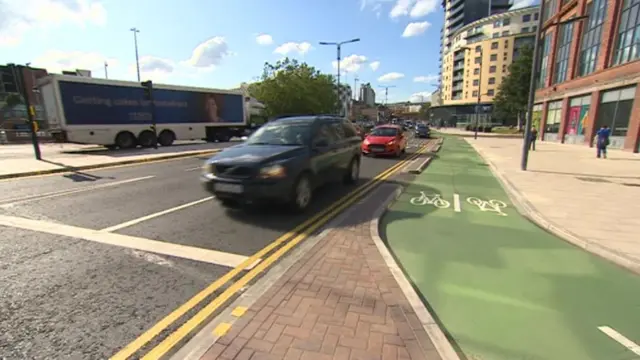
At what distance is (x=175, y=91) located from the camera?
1980 cm

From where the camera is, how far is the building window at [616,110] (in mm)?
18703

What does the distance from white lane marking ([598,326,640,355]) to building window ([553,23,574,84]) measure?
107ft

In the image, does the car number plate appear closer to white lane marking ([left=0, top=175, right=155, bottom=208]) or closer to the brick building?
white lane marking ([left=0, top=175, right=155, bottom=208])

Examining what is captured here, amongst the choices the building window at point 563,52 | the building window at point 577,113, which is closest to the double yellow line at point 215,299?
the building window at point 577,113

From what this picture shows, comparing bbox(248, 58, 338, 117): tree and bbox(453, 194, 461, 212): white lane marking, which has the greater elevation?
bbox(248, 58, 338, 117): tree

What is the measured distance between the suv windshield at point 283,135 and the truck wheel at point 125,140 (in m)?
14.2

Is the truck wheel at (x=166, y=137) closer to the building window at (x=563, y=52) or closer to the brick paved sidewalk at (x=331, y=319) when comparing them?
the brick paved sidewalk at (x=331, y=319)

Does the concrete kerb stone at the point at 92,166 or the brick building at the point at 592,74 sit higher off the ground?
the brick building at the point at 592,74

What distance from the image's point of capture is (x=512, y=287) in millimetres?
3545

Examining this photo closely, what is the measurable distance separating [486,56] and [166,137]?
9028cm

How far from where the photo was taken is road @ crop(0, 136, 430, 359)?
105 inches

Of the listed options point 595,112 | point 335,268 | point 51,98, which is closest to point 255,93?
point 51,98

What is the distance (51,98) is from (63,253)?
15.3 meters

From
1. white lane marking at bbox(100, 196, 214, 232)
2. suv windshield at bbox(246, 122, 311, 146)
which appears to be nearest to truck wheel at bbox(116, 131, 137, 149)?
white lane marking at bbox(100, 196, 214, 232)
